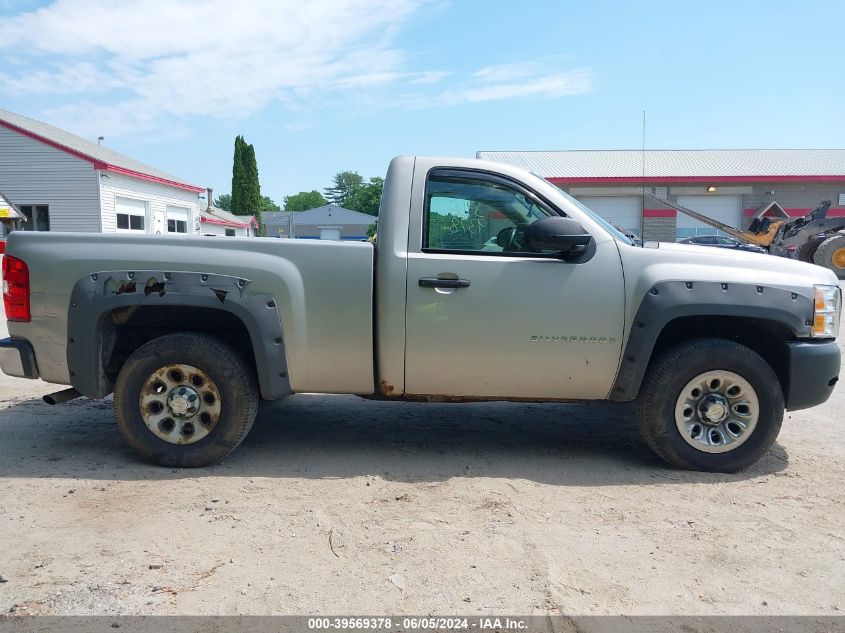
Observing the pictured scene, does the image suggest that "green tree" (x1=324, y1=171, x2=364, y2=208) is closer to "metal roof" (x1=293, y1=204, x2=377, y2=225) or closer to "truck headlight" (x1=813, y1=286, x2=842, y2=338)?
"metal roof" (x1=293, y1=204, x2=377, y2=225)

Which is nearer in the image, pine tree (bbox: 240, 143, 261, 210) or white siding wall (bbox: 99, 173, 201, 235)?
white siding wall (bbox: 99, 173, 201, 235)

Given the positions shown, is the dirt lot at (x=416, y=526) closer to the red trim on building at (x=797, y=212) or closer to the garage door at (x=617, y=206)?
the garage door at (x=617, y=206)

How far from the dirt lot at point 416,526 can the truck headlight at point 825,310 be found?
0.92 m

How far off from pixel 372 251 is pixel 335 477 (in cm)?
142

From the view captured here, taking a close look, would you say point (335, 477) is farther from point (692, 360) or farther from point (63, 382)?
point (692, 360)

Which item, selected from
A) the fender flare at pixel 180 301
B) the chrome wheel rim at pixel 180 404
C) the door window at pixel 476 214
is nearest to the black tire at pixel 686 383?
the door window at pixel 476 214

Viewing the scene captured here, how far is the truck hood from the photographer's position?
4.35 m

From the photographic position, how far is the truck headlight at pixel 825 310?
4422 millimetres

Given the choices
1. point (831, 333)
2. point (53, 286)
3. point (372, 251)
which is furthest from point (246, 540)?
point (831, 333)

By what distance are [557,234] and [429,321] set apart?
0.94 metres

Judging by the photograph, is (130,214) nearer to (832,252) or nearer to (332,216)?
(332,216)

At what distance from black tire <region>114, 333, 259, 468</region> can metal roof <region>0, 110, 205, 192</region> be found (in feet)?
86.8

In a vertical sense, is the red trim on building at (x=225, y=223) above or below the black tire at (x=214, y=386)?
above

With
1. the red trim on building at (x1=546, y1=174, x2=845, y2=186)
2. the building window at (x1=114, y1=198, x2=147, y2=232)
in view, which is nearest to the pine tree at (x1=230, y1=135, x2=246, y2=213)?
the building window at (x1=114, y1=198, x2=147, y2=232)
